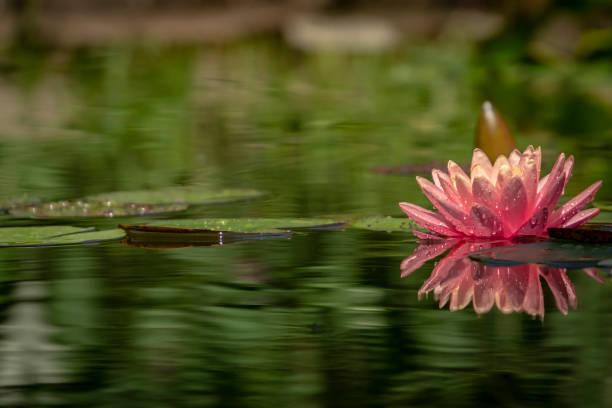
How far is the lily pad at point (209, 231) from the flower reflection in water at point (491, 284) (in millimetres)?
391

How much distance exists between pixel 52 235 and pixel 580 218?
110 cm

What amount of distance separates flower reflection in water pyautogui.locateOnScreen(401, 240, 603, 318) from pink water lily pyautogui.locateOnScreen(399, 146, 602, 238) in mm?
55

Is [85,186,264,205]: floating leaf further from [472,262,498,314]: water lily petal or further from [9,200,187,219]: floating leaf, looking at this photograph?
[472,262,498,314]: water lily petal

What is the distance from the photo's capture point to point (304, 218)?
295cm

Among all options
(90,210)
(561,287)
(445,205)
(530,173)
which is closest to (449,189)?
(445,205)

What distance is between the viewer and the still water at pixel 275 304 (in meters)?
1.61

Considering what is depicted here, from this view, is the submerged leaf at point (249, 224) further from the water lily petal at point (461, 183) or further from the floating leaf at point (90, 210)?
the water lily petal at point (461, 183)

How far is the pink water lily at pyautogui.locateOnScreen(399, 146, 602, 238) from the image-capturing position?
2.43m

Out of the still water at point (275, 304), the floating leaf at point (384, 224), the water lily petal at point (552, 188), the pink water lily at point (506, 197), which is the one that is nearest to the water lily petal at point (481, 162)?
the pink water lily at point (506, 197)

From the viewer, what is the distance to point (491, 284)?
7.15ft

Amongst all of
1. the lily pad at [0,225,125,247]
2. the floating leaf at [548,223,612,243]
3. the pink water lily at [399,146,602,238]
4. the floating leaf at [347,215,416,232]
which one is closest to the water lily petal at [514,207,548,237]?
the pink water lily at [399,146,602,238]

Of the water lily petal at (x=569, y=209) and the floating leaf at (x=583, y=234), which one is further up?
the water lily petal at (x=569, y=209)

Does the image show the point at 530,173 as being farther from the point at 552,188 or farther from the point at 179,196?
the point at 179,196

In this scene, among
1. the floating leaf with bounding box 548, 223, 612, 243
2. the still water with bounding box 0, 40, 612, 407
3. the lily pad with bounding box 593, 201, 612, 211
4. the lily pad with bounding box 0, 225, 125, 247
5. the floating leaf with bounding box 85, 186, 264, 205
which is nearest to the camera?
the still water with bounding box 0, 40, 612, 407
